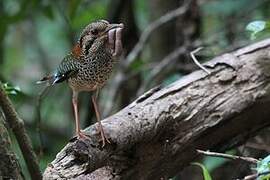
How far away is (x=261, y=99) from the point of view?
305 centimetres

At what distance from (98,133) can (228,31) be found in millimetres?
2118

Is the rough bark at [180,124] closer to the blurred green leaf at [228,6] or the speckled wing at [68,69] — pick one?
the speckled wing at [68,69]

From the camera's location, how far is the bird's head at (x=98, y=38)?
7.62ft

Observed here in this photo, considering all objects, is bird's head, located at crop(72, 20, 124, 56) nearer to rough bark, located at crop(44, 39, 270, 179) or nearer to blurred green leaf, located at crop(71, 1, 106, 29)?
rough bark, located at crop(44, 39, 270, 179)

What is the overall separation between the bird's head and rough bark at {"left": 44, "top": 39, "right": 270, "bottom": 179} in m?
0.30

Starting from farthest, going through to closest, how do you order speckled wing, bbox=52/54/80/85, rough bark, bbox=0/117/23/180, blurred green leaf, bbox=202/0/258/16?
1. blurred green leaf, bbox=202/0/258/16
2. speckled wing, bbox=52/54/80/85
3. rough bark, bbox=0/117/23/180

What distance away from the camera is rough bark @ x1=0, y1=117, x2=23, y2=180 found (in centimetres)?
173

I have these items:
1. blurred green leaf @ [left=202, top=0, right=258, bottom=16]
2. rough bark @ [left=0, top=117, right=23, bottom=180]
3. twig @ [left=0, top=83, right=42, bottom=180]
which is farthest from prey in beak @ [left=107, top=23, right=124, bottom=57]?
blurred green leaf @ [left=202, top=0, right=258, bottom=16]

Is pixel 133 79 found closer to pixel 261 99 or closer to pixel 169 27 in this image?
pixel 169 27

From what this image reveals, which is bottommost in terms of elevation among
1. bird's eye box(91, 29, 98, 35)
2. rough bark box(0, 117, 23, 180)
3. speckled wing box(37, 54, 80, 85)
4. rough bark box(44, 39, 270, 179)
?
rough bark box(44, 39, 270, 179)

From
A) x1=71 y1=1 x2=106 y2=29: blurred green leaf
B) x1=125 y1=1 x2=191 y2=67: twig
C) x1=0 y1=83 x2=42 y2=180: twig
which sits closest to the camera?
x1=0 y1=83 x2=42 y2=180: twig

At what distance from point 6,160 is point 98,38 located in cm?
75

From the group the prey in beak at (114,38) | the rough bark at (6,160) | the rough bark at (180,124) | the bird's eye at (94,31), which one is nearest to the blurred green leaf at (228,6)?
the rough bark at (180,124)

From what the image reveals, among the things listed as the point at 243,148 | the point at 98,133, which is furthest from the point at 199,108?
the point at 98,133
